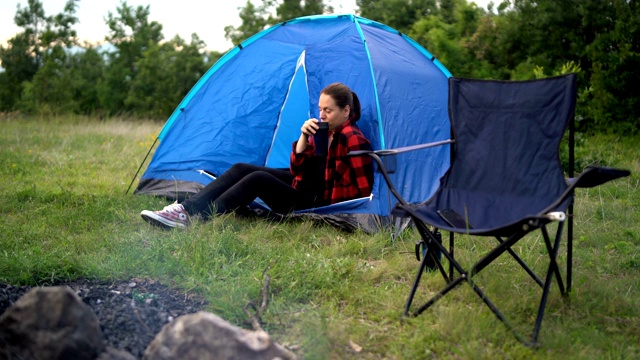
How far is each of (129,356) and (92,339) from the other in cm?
13

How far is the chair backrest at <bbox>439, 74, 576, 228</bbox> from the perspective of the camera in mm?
2814

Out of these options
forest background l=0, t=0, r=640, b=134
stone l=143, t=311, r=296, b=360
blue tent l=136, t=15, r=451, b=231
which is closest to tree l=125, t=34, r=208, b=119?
forest background l=0, t=0, r=640, b=134

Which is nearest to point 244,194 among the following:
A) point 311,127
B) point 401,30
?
point 311,127

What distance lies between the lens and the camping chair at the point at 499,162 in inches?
109

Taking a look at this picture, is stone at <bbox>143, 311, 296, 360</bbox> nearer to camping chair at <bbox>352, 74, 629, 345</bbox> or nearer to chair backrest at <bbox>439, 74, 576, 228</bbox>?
camping chair at <bbox>352, 74, 629, 345</bbox>

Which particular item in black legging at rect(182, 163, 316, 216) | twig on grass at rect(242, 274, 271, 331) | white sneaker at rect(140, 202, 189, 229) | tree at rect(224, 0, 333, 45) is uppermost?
tree at rect(224, 0, 333, 45)

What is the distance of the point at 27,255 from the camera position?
10.7 ft

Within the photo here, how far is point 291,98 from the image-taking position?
4.97m

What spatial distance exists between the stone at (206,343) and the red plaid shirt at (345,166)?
207cm

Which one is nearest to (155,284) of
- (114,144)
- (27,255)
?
(27,255)

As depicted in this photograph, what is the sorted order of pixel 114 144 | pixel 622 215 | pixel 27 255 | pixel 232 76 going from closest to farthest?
pixel 27 255 → pixel 622 215 → pixel 232 76 → pixel 114 144

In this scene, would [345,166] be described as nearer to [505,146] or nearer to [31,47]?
[505,146]

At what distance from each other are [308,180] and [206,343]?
2313 millimetres

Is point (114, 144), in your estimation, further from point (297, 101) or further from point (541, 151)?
point (541, 151)
